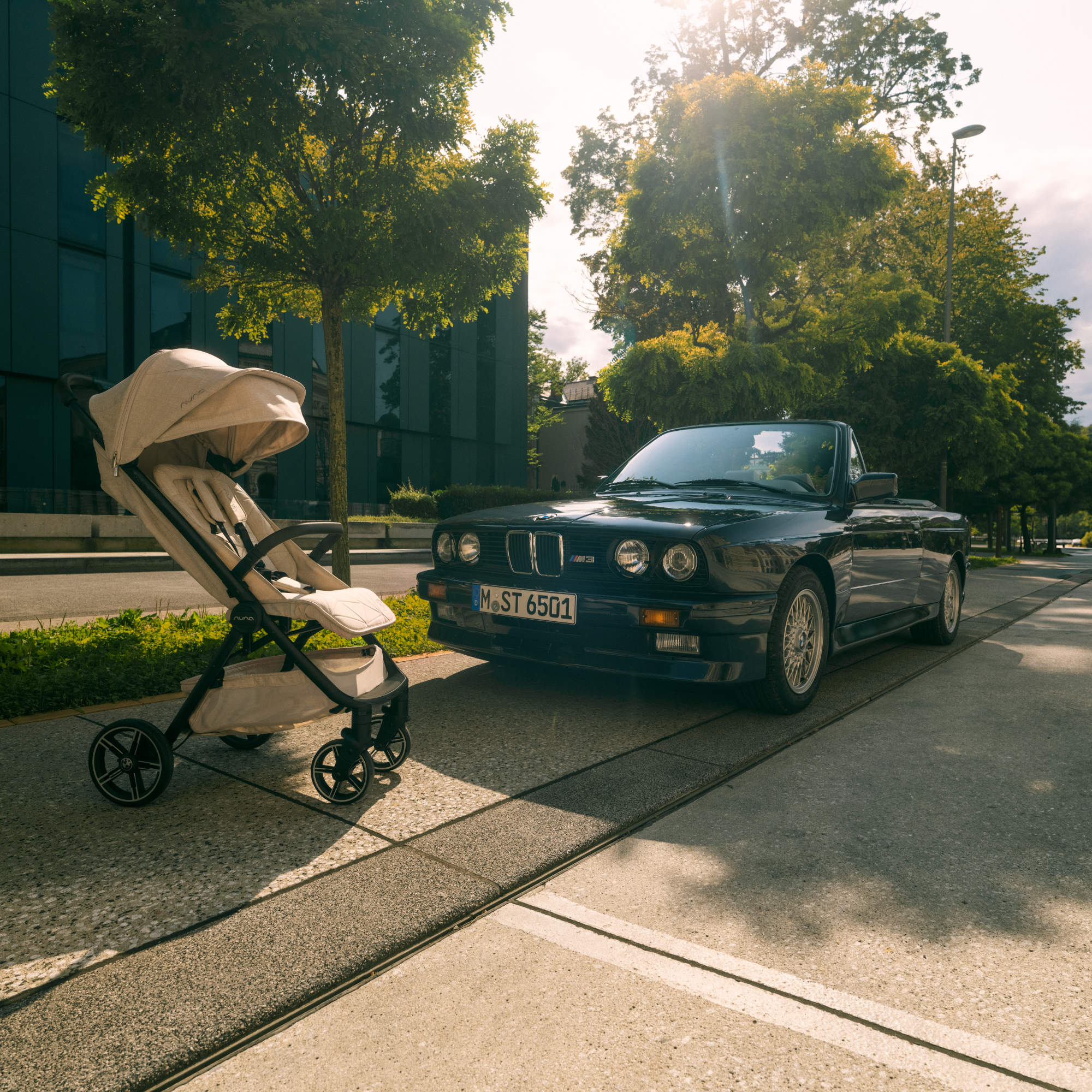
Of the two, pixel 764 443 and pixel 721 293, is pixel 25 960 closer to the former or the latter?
pixel 764 443

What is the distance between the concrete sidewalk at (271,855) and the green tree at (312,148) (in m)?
2.78

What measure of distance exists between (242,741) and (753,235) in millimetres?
12320

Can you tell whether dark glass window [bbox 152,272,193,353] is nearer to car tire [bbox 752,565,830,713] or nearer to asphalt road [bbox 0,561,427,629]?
asphalt road [bbox 0,561,427,629]

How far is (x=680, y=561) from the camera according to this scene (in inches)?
152

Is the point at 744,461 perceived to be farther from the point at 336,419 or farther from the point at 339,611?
the point at 336,419

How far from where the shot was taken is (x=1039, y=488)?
35.5 m

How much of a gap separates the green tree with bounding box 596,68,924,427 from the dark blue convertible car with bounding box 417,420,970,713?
8216 mm

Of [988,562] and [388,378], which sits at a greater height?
[388,378]

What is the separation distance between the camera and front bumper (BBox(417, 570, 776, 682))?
3.76 metres

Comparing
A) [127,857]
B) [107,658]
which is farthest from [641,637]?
[107,658]

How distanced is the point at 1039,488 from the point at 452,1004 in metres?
39.6

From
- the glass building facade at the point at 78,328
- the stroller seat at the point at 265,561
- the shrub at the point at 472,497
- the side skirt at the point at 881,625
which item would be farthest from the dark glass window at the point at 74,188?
the side skirt at the point at 881,625

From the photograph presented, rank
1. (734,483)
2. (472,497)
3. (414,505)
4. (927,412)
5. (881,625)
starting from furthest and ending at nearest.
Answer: (472,497) → (414,505) → (927,412) → (881,625) → (734,483)

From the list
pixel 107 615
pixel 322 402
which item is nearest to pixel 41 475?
pixel 322 402
